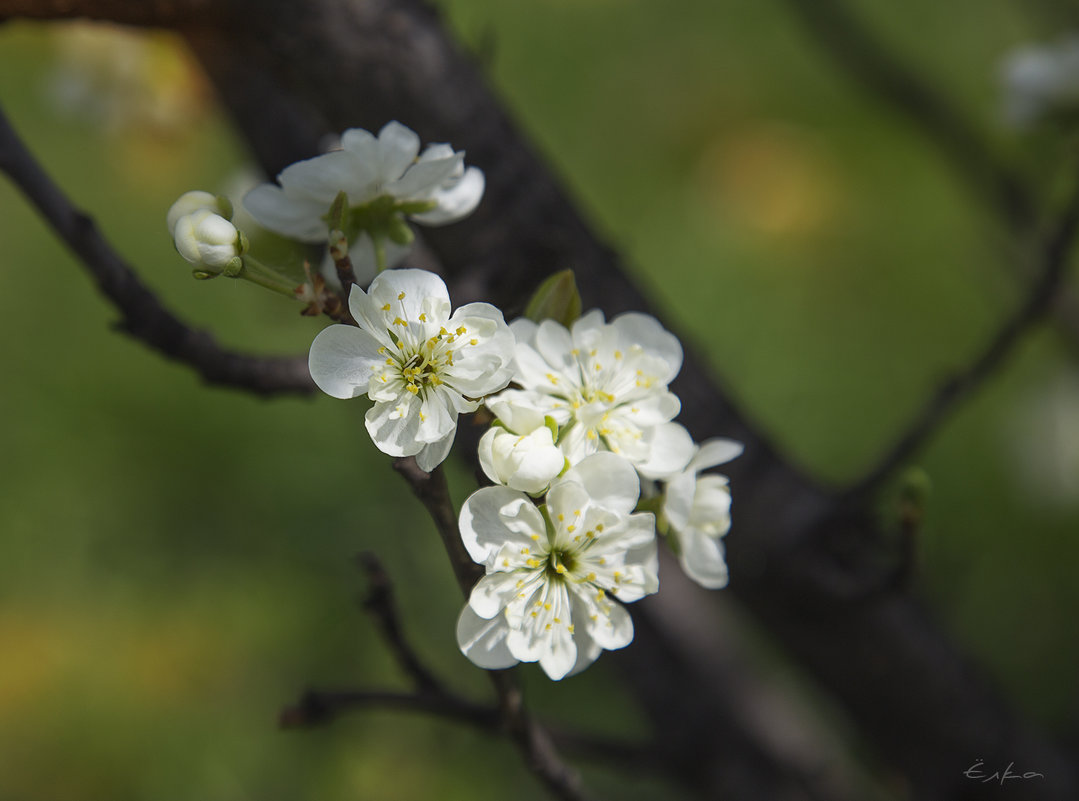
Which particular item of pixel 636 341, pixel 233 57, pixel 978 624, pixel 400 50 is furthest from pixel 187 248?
pixel 978 624

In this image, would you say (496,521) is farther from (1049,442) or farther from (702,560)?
(1049,442)

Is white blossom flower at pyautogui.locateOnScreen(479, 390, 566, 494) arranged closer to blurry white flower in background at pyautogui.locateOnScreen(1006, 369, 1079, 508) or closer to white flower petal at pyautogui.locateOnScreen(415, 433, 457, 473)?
white flower petal at pyautogui.locateOnScreen(415, 433, 457, 473)

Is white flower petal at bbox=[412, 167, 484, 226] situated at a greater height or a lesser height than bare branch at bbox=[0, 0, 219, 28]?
greater

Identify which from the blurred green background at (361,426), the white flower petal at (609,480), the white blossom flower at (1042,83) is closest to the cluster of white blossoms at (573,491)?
the white flower petal at (609,480)

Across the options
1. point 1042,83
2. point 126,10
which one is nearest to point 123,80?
point 126,10

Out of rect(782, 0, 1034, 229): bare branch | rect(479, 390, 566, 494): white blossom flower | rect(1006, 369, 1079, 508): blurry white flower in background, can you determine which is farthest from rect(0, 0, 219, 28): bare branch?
rect(1006, 369, 1079, 508): blurry white flower in background

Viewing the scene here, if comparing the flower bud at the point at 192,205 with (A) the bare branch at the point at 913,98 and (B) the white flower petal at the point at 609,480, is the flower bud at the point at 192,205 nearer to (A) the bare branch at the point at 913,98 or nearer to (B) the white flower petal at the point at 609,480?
(B) the white flower petal at the point at 609,480
